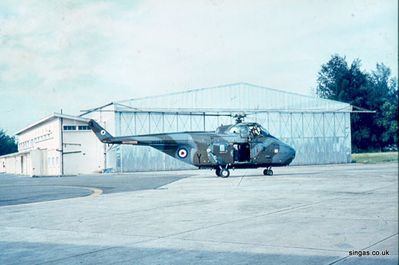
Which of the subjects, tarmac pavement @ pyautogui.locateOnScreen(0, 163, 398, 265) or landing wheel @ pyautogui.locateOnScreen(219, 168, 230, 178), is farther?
landing wheel @ pyautogui.locateOnScreen(219, 168, 230, 178)

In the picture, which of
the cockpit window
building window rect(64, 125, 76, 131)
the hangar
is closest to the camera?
the cockpit window

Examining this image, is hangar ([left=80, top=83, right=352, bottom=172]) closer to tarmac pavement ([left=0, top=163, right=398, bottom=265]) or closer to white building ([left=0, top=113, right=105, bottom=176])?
white building ([left=0, top=113, right=105, bottom=176])

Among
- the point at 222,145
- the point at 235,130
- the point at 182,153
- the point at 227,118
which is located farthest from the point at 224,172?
the point at 227,118

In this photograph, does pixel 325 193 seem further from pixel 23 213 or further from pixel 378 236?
pixel 23 213

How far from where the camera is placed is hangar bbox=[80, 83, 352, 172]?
45.3 metres

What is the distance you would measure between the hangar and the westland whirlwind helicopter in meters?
15.4

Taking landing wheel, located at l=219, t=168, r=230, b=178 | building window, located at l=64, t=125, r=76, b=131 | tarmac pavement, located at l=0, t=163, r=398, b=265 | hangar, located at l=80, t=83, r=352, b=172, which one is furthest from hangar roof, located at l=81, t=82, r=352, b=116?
tarmac pavement, located at l=0, t=163, r=398, b=265

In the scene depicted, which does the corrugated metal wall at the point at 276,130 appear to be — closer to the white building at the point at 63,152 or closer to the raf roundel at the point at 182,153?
the white building at the point at 63,152

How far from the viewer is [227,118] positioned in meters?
47.8

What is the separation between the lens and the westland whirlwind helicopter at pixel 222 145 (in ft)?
87.4

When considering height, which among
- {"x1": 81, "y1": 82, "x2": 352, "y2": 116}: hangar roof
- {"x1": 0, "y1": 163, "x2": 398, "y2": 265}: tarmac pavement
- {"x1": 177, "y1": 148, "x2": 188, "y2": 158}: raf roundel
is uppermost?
{"x1": 81, "y1": 82, "x2": 352, "y2": 116}: hangar roof

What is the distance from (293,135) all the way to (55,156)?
25337mm

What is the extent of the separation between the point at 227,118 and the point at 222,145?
21.5 m

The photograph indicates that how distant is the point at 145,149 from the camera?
151ft
